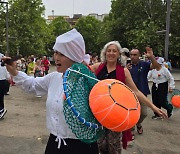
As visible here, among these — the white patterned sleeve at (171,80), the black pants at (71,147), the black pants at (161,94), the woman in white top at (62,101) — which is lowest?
the black pants at (161,94)

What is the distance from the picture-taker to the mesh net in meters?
2.25

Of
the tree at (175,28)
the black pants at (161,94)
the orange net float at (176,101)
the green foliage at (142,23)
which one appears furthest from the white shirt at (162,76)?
the tree at (175,28)

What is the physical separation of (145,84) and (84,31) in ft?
200

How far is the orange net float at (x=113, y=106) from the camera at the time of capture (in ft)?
7.06

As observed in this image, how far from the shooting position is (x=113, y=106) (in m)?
2.15

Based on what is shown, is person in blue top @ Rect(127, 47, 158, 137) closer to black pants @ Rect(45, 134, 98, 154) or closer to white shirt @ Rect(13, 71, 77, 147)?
white shirt @ Rect(13, 71, 77, 147)

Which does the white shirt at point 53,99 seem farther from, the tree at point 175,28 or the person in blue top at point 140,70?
the tree at point 175,28

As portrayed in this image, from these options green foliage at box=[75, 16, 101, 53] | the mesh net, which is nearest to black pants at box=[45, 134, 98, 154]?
the mesh net

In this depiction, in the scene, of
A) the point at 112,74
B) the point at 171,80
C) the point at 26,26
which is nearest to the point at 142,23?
the point at 26,26

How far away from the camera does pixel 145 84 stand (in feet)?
21.3

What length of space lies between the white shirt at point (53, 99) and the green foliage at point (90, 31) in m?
60.9

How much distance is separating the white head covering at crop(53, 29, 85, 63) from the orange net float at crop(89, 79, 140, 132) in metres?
0.41

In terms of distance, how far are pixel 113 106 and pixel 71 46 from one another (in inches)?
26.2

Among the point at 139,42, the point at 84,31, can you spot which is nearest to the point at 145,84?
the point at 139,42
